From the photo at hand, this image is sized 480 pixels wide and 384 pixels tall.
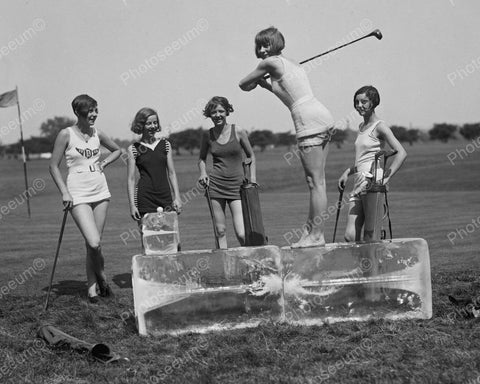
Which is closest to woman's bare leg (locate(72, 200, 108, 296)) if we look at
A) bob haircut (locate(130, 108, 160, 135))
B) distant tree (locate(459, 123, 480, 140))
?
bob haircut (locate(130, 108, 160, 135))

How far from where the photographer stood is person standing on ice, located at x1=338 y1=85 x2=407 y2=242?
22.9 ft

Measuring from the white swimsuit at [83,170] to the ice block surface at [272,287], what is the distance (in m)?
1.85

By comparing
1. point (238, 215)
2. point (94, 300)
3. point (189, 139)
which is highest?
point (189, 139)

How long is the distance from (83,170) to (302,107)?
2934mm

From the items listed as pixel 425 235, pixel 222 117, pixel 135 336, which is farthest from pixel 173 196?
pixel 425 235

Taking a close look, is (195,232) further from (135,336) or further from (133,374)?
(133,374)

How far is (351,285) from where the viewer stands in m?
6.54

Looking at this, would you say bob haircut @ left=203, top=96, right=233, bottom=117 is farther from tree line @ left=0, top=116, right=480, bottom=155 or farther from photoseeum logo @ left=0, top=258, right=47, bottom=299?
tree line @ left=0, top=116, right=480, bottom=155

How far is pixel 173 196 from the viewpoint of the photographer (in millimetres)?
8258

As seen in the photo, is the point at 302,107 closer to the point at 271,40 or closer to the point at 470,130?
the point at 271,40

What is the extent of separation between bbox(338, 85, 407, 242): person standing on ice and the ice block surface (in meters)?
0.78

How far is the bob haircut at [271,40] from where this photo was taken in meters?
6.46

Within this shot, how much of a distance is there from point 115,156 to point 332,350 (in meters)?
4.28

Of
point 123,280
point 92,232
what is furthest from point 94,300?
point 123,280
